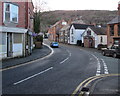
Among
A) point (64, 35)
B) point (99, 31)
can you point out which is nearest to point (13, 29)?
point (99, 31)

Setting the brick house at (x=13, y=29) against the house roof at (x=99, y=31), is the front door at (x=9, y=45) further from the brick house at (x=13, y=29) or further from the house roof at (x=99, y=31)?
the house roof at (x=99, y=31)

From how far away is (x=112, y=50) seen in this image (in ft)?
89.9

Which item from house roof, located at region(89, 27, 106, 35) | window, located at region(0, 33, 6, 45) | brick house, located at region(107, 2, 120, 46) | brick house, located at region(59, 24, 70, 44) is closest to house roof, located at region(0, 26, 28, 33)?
window, located at region(0, 33, 6, 45)

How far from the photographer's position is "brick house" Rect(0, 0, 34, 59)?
19.5 metres

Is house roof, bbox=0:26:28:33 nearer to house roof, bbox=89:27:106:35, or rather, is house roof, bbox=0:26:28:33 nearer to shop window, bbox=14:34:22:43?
shop window, bbox=14:34:22:43

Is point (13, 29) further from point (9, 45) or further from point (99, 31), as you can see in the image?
point (99, 31)

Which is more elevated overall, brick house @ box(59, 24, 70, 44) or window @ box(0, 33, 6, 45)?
brick house @ box(59, 24, 70, 44)

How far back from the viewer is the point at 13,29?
20.5 metres

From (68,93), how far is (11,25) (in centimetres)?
1486

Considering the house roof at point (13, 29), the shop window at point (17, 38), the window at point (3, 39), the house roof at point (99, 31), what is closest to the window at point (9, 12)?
the house roof at point (13, 29)

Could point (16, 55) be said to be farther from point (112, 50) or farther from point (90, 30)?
point (90, 30)

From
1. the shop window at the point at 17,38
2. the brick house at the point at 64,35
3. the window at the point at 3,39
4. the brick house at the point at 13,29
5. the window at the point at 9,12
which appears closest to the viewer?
the window at the point at 3,39

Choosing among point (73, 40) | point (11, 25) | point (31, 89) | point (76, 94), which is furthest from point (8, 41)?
point (73, 40)

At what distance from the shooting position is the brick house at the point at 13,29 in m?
19.5
